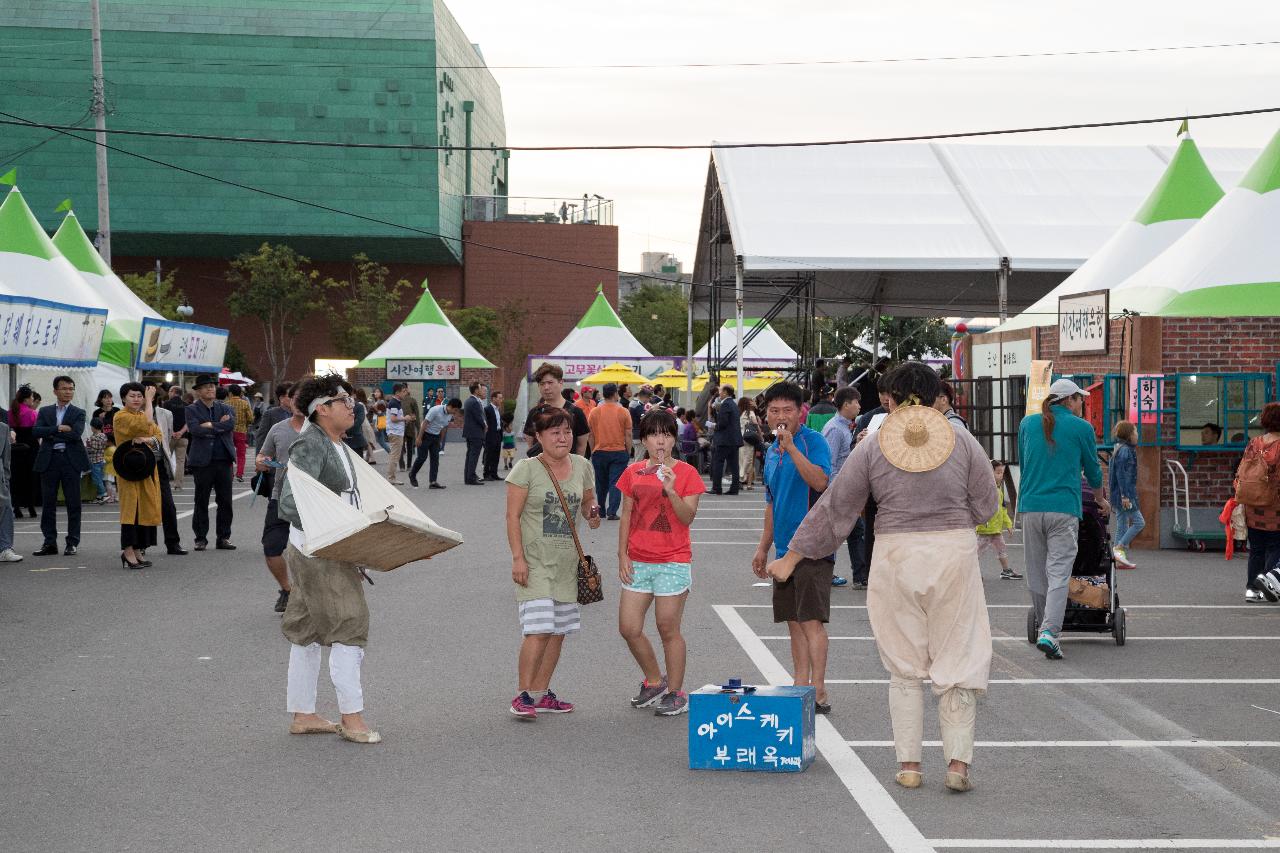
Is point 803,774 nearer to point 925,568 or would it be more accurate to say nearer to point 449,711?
point 925,568

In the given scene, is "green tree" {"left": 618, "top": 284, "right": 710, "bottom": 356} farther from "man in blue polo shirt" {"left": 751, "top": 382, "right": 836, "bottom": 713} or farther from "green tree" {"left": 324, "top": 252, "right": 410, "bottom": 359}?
"man in blue polo shirt" {"left": 751, "top": 382, "right": 836, "bottom": 713}

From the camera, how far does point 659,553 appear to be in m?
7.83

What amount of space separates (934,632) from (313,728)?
3.06 meters

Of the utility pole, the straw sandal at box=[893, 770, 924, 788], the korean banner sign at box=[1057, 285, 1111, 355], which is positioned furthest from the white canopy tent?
the utility pole

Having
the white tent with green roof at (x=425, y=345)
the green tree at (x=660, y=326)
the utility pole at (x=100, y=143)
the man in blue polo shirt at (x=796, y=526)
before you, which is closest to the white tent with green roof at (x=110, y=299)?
the utility pole at (x=100, y=143)

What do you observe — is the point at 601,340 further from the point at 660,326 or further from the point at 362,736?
the point at 362,736

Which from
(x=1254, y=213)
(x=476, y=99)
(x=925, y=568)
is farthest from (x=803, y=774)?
(x=476, y=99)

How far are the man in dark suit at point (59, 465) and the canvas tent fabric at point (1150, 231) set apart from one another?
1308cm

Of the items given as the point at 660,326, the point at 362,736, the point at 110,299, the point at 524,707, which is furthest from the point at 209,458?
the point at 660,326

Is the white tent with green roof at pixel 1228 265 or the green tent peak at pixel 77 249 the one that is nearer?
the white tent with green roof at pixel 1228 265

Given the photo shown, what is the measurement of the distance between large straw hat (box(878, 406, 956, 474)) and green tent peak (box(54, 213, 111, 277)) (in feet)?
86.4

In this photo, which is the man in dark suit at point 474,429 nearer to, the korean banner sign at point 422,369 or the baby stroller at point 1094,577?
the baby stroller at point 1094,577

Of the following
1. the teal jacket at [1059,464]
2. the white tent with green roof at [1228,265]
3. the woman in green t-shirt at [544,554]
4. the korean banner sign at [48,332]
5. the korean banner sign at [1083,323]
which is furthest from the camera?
the korean banner sign at [48,332]

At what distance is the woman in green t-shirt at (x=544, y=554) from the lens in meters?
7.68
